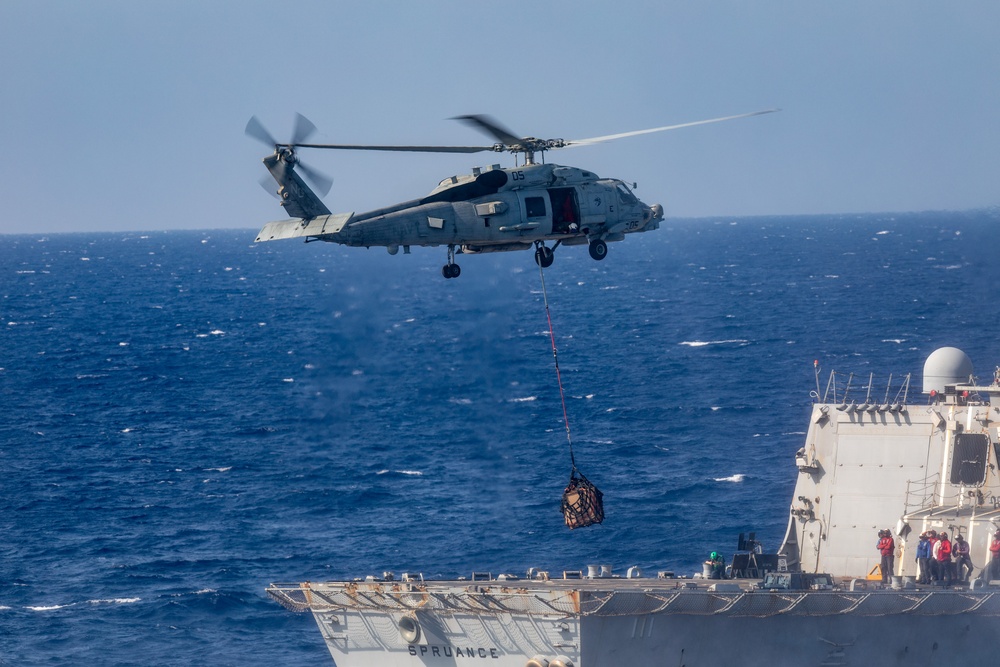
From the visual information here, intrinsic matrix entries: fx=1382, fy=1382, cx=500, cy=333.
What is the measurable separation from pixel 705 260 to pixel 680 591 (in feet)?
541

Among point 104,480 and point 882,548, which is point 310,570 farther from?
point 882,548

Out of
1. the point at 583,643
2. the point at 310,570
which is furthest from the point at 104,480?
the point at 583,643

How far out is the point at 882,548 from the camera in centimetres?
3484

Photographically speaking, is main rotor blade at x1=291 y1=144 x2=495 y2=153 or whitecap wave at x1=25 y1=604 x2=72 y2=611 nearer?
main rotor blade at x1=291 y1=144 x2=495 y2=153

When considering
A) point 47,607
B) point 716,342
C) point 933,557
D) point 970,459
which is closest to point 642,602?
point 933,557

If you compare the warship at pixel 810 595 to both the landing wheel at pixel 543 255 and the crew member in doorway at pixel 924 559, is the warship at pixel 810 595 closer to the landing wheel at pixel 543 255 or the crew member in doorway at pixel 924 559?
the crew member in doorway at pixel 924 559

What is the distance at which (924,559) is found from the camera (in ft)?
111

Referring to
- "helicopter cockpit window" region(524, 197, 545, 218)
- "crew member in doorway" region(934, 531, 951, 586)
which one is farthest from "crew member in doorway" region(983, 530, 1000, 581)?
"helicopter cockpit window" region(524, 197, 545, 218)

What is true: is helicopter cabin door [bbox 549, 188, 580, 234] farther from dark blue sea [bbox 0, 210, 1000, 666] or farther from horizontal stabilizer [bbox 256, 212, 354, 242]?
dark blue sea [bbox 0, 210, 1000, 666]

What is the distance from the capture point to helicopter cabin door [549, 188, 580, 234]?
30.9 m

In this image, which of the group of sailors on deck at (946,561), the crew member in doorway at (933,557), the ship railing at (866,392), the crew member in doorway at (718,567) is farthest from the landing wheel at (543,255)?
the crew member in doorway at (933,557)

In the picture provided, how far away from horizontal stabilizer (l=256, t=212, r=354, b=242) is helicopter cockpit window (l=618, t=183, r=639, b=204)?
714cm

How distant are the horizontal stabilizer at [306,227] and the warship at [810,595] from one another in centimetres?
944

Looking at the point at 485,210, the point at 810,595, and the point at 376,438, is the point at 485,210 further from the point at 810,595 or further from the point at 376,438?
the point at 376,438
